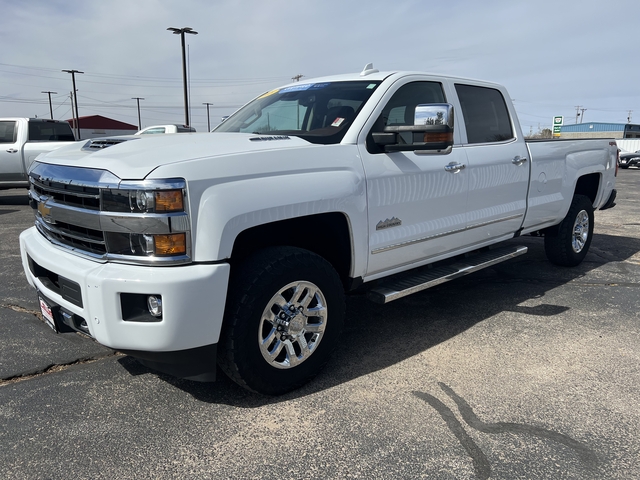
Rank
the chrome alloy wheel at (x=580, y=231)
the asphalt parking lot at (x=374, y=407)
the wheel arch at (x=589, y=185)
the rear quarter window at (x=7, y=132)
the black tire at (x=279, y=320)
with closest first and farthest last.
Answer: the asphalt parking lot at (x=374, y=407), the black tire at (x=279, y=320), the chrome alloy wheel at (x=580, y=231), the wheel arch at (x=589, y=185), the rear quarter window at (x=7, y=132)

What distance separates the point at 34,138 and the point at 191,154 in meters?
10.4

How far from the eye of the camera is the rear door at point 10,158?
35.7 feet

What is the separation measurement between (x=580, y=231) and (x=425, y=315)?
2.70 metres

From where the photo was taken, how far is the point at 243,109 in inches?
177

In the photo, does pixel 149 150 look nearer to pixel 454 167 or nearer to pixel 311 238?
pixel 311 238

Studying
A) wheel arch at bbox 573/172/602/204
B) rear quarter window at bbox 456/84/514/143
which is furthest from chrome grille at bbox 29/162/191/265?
wheel arch at bbox 573/172/602/204

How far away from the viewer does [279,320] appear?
2.88 meters

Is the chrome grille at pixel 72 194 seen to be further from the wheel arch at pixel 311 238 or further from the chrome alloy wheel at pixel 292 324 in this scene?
the chrome alloy wheel at pixel 292 324

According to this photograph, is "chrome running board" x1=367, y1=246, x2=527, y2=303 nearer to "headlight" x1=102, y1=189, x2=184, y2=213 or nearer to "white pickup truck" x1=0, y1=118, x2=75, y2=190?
"headlight" x1=102, y1=189, x2=184, y2=213

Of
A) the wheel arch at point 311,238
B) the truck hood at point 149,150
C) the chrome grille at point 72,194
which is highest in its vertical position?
the truck hood at point 149,150

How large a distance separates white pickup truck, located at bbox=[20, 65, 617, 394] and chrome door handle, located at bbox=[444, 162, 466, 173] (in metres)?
0.01

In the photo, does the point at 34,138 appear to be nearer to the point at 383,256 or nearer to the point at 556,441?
the point at 383,256

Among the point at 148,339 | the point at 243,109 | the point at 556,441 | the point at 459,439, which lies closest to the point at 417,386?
the point at 459,439

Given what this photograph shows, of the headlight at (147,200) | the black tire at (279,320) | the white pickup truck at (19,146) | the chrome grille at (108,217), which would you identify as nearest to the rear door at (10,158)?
the white pickup truck at (19,146)
